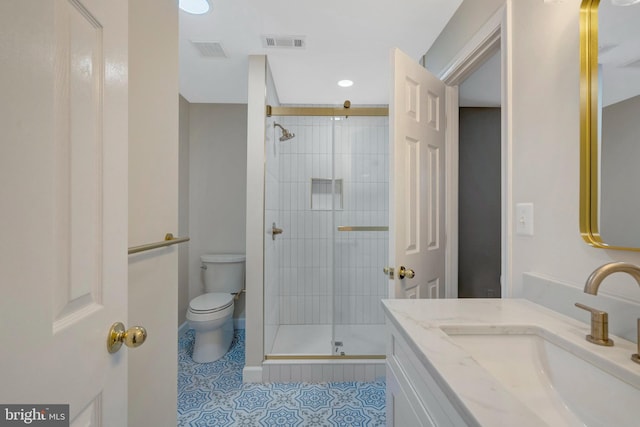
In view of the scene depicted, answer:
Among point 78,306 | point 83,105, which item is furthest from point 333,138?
point 78,306

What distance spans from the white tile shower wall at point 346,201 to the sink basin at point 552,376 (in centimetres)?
152

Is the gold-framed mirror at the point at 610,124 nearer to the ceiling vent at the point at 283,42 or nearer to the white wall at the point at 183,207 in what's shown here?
the ceiling vent at the point at 283,42

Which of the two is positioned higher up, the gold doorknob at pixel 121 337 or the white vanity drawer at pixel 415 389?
the gold doorknob at pixel 121 337

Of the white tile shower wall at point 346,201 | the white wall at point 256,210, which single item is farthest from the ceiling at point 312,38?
the white tile shower wall at point 346,201

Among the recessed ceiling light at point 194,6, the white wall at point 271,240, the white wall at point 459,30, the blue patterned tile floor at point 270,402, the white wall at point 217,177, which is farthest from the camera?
the white wall at point 217,177

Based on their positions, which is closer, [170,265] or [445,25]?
[170,265]

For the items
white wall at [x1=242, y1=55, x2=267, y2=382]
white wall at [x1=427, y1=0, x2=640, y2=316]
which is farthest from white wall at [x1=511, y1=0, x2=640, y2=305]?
white wall at [x1=242, y1=55, x2=267, y2=382]

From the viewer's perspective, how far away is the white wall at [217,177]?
279cm

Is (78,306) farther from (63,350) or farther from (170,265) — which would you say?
(170,265)

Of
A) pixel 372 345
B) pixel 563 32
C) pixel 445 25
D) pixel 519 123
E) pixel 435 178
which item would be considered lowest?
pixel 372 345

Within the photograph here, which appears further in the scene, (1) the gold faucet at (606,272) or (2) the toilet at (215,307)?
(2) the toilet at (215,307)

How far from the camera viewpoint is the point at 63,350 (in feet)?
1.49

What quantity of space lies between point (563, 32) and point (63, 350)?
5.11 ft

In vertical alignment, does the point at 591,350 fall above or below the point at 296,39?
below
